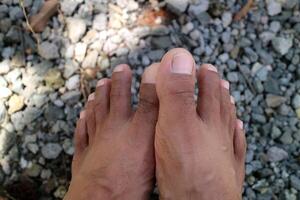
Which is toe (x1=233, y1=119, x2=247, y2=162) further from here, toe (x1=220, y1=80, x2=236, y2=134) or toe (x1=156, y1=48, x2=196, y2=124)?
toe (x1=156, y1=48, x2=196, y2=124)

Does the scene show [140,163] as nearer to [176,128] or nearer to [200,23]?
[176,128]

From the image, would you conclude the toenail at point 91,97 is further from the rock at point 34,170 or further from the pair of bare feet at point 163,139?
the rock at point 34,170

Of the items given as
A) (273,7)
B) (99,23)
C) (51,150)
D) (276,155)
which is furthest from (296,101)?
(51,150)

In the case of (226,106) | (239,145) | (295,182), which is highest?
(226,106)

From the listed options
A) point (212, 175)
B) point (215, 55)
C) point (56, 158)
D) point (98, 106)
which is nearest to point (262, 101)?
point (215, 55)

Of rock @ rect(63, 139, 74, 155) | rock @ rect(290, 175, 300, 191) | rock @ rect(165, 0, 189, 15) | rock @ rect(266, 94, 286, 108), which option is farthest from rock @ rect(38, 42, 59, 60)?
rock @ rect(290, 175, 300, 191)

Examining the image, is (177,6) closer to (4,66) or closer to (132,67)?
(132,67)
